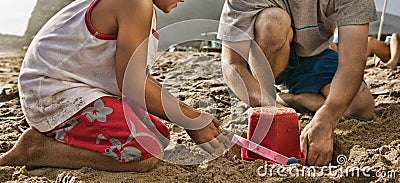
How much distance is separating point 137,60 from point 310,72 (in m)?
1.00

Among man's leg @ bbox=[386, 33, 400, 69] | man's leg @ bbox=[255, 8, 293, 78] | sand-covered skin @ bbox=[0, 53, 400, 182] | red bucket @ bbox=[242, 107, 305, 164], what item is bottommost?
man's leg @ bbox=[386, 33, 400, 69]

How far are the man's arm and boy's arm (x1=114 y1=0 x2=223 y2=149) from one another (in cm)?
41

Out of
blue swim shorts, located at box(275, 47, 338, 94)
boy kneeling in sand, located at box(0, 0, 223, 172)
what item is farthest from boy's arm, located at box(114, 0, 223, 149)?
blue swim shorts, located at box(275, 47, 338, 94)

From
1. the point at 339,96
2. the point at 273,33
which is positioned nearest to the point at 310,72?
the point at 273,33

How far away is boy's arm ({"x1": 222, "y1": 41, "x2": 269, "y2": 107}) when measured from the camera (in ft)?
5.69

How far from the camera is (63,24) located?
1412 mm

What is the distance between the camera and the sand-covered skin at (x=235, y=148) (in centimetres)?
124

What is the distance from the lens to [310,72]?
Result: 2039mm

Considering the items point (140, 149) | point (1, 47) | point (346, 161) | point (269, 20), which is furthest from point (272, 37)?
point (1, 47)

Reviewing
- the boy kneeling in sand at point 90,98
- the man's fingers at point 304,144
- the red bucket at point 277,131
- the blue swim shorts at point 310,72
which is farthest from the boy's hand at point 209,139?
the blue swim shorts at point 310,72

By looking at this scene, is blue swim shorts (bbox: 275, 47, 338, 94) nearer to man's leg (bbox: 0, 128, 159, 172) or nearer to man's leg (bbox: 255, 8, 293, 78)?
man's leg (bbox: 255, 8, 293, 78)

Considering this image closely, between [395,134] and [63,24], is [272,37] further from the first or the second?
[63,24]

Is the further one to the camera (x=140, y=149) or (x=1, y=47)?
(x=1, y=47)

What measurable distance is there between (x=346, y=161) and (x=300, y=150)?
0.14 meters
